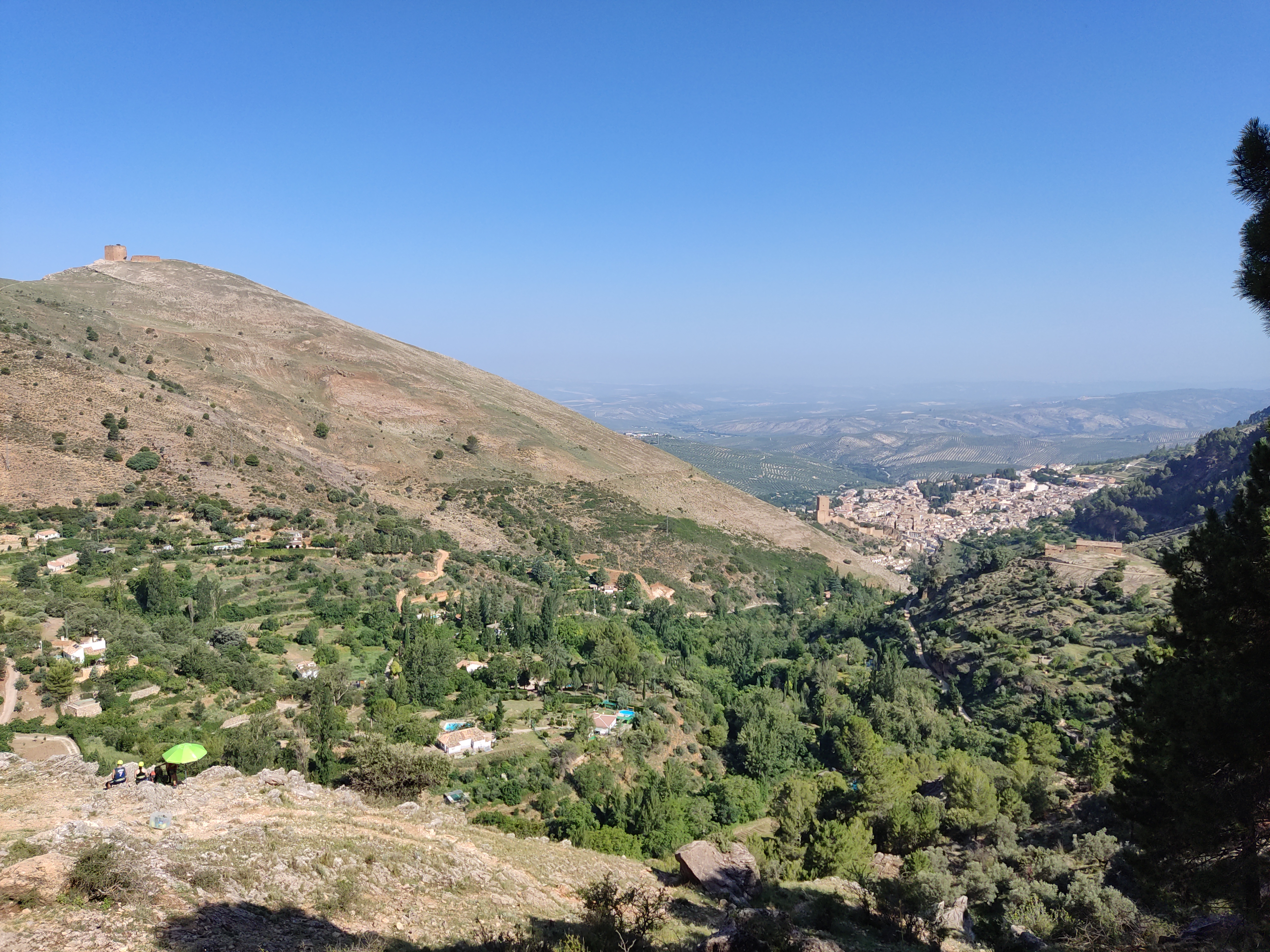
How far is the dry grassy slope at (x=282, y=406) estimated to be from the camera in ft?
131

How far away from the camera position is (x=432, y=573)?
4022cm

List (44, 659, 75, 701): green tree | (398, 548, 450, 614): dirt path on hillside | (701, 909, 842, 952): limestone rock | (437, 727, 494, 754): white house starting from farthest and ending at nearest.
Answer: (398, 548, 450, 614): dirt path on hillside, (437, 727, 494, 754): white house, (44, 659, 75, 701): green tree, (701, 909, 842, 952): limestone rock

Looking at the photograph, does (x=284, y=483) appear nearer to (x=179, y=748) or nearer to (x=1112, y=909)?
(x=179, y=748)

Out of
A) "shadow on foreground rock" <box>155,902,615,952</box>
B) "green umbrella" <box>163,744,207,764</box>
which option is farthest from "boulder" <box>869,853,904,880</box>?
"green umbrella" <box>163,744,207,764</box>

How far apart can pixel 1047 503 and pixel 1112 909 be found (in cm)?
11007

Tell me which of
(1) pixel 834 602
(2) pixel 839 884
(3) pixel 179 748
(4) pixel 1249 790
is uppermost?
(4) pixel 1249 790

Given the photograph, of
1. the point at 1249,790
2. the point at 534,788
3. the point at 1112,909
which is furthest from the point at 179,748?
the point at 1112,909

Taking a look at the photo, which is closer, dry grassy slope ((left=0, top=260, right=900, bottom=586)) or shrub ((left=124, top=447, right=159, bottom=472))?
shrub ((left=124, top=447, right=159, bottom=472))

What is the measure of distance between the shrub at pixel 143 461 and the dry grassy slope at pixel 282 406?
38.0 inches

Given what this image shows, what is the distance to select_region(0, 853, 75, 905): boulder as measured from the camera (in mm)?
6523

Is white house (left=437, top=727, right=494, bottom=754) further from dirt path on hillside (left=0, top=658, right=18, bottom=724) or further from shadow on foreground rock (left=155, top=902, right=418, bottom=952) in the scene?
shadow on foreground rock (left=155, top=902, right=418, bottom=952)

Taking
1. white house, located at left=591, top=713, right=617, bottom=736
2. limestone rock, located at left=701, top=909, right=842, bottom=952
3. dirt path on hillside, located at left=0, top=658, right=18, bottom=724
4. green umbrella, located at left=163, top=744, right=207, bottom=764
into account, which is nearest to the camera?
limestone rock, located at left=701, top=909, right=842, bottom=952

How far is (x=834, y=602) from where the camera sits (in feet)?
179

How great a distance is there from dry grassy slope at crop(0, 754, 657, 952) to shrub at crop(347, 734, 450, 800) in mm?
2008
